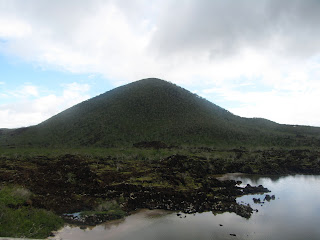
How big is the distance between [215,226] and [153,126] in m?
55.0

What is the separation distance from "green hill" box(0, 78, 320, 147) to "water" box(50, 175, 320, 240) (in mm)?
39367

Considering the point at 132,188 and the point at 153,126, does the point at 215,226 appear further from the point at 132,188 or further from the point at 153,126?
the point at 153,126

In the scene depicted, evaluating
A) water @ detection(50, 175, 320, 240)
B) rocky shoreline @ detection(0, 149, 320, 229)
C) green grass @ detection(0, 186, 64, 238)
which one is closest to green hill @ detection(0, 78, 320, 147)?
rocky shoreline @ detection(0, 149, 320, 229)

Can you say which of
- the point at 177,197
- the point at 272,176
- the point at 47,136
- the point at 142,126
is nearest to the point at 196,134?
the point at 142,126

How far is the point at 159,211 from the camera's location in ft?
50.2

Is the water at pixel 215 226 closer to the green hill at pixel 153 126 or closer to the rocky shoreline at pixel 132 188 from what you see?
the rocky shoreline at pixel 132 188

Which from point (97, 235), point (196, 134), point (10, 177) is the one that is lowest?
point (97, 235)

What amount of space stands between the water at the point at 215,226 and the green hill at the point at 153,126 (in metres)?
39.4

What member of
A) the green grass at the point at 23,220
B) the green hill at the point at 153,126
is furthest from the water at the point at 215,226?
the green hill at the point at 153,126

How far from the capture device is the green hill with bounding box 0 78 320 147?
2294 inches

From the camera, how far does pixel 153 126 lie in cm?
6775

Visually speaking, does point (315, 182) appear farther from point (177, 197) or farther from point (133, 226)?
point (133, 226)

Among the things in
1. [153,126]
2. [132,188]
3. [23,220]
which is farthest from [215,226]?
[153,126]

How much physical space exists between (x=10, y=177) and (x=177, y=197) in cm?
1373
